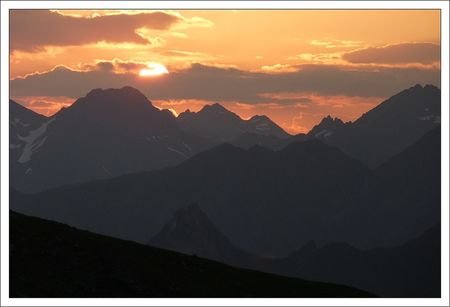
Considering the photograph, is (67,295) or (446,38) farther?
(446,38)

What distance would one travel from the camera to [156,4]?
216ft

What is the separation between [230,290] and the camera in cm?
7194

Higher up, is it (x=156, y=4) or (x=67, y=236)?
(x=156, y=4)

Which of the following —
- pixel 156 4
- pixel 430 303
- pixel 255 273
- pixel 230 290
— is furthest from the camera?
pixel 255 273

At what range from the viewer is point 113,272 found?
67875 millimetres

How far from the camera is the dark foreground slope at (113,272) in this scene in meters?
63.7

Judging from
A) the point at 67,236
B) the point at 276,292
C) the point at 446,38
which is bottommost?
A: the point at 276,292

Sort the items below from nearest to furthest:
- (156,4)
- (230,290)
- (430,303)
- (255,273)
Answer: (430,303) → (156,4) → (230,290) → (255,273)

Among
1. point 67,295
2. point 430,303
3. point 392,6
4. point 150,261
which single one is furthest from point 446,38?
point 67,295

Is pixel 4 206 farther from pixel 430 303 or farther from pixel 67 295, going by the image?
pixel 430 303

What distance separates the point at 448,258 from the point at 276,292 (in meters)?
15.8

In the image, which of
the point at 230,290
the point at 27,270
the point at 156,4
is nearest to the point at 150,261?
the point at 230,290

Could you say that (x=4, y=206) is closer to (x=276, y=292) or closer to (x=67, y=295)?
(x=67, y=295)

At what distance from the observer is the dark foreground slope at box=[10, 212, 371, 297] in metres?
63.7
